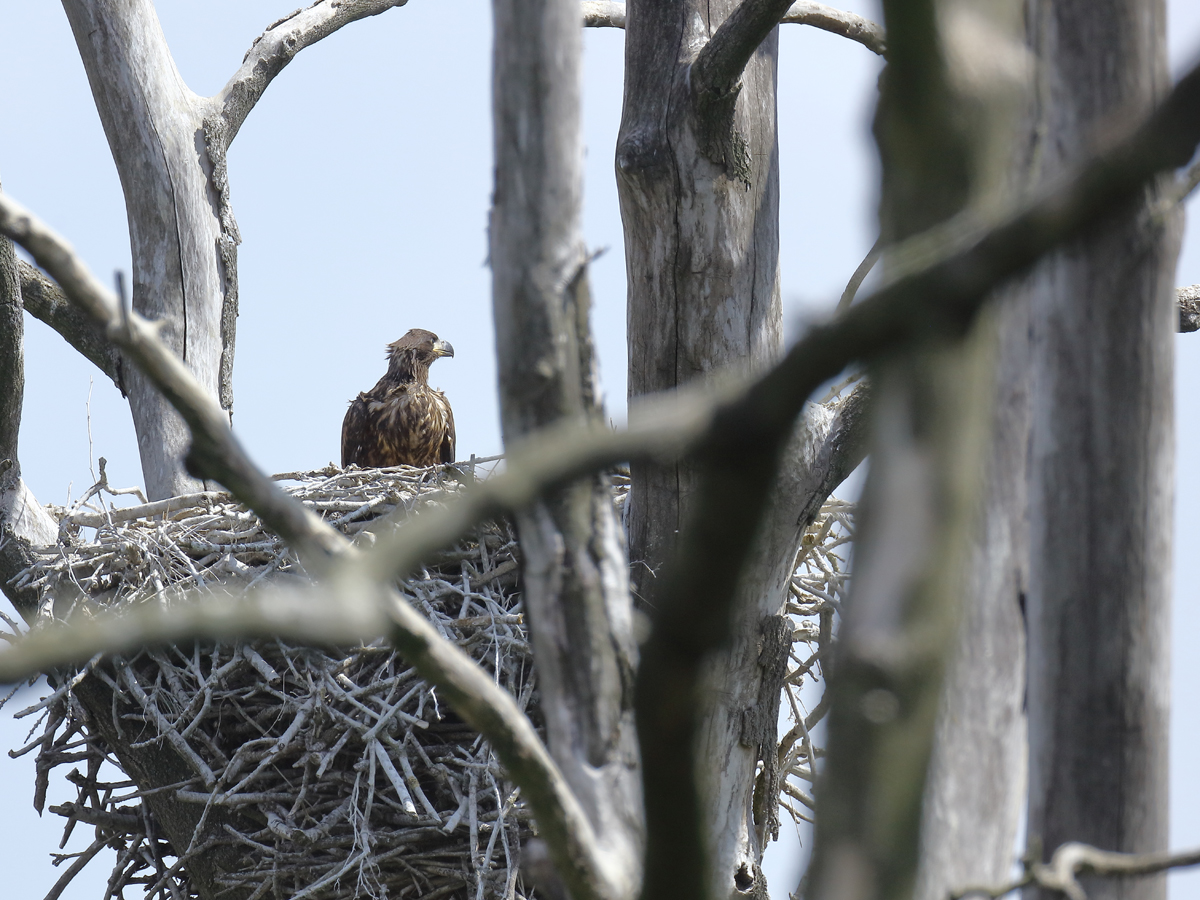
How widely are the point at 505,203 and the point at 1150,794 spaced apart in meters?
1.40

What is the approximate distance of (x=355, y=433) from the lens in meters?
7.11

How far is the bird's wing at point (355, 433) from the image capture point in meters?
7.05

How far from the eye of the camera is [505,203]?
172cm

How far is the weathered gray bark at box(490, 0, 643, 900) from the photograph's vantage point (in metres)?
1.68

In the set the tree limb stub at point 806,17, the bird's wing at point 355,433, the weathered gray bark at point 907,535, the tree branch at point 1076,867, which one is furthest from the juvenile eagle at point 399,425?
the weathered gray bark at point 907,535

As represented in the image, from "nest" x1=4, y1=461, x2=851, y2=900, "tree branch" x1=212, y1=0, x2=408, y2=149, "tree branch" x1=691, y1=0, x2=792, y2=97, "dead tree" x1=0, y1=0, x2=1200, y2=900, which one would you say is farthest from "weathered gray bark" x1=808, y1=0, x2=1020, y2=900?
"tree branch" x1=212, y1=0, x2=408, y2=149

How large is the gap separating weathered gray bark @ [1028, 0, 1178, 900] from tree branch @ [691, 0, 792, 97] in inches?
55.9

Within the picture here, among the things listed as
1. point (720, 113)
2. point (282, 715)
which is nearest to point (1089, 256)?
point (720, 113)

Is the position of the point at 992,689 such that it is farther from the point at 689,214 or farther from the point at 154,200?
the point at 154,200

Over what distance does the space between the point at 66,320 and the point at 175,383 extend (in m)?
4.93

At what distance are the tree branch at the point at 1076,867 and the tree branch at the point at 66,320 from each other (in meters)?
5.02

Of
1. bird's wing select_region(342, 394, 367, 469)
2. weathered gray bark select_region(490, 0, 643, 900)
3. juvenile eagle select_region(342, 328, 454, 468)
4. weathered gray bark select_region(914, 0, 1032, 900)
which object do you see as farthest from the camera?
bird's wing select_region(342, 394, 367, 469)

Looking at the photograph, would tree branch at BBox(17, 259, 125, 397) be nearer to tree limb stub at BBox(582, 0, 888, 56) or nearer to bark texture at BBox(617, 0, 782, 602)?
tree limb stub at BBox(582, 0, 888, 56)

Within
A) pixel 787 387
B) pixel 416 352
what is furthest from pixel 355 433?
pixel 787 387
